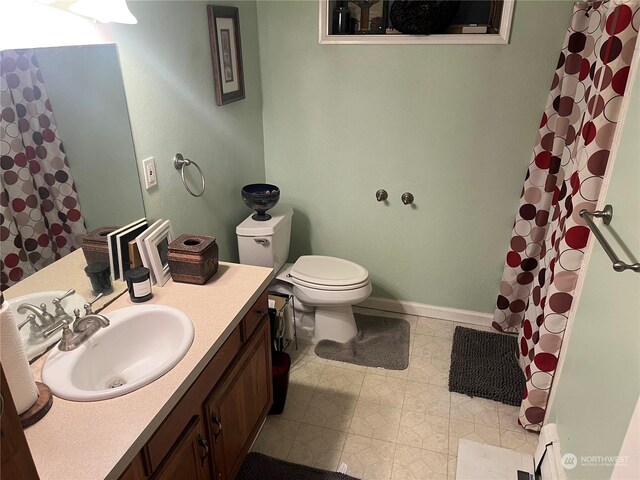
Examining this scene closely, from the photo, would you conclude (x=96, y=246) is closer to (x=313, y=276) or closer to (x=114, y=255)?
(x=114, y=255)

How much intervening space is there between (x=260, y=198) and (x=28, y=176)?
4.04 feet

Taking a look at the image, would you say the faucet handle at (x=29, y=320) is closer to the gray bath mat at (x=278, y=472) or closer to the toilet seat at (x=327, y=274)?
the gray bath mat at (x=278, y=472)

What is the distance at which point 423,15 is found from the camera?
7.43ft

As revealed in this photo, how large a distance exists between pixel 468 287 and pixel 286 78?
1572 mm

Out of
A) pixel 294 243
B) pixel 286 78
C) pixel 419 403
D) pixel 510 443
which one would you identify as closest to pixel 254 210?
pixel 294 243

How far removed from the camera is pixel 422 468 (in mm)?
1906

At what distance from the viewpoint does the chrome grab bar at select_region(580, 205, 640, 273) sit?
47.1 inches

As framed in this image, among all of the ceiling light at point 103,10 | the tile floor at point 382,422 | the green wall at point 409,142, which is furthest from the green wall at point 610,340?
the ceiling light at point 103,10

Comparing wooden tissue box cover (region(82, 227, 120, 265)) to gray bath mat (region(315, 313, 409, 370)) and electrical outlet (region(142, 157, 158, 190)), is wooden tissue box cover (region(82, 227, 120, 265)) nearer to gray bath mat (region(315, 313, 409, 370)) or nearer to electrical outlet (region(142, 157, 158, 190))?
electrical outlet (region(142, 157, 158, 190))

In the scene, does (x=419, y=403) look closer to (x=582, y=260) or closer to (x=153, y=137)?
(x=582, y=260)

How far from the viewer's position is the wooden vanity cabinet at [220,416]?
3.88 ft

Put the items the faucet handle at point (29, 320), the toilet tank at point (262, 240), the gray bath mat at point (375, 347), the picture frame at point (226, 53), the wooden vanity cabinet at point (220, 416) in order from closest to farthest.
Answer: the wooden vanity cabinet at point (220, 416)
the faucet handle at point (29, 320)
the picture frame at point (226, 53)
the toilet tank at point (262, 240)
the gray bath mat at point (375, 347)

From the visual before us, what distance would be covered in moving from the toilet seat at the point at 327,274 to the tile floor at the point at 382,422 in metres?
0.42

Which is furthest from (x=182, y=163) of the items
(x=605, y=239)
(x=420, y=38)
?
(x=605, y=239)
